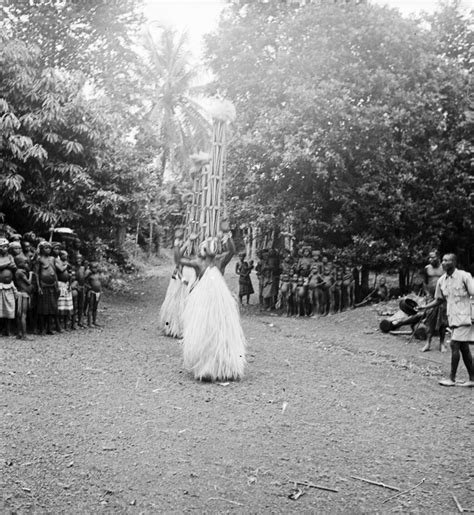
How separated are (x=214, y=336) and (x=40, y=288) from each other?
3.97 m

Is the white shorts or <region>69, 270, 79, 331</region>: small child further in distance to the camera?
<region>69, 270, 79, 331</region>: small child

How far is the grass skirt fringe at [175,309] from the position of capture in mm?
9430

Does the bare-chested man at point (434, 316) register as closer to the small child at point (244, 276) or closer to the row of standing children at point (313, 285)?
the row of standing children at point (313, 285)

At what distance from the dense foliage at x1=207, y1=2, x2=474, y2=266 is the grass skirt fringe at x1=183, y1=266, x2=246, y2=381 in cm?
828

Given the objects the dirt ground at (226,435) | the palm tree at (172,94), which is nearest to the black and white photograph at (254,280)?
the dirt ground at (226,435)

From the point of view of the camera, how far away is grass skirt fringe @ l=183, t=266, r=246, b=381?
6.30 meters

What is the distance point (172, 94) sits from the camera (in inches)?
1032

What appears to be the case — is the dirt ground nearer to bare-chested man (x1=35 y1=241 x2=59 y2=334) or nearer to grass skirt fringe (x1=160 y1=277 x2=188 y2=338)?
bare-chested man (x1=35 y1=241 x2=59 y2=334)

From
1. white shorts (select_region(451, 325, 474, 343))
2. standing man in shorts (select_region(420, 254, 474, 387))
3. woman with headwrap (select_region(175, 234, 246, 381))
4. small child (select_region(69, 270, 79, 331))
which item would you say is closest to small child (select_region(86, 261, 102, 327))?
small child (select_region(69, 270, 79, 331))

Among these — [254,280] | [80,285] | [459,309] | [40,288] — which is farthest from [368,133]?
[254,280]

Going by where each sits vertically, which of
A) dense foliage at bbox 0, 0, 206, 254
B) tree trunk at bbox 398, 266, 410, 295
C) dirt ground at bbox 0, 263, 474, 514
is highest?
dense foliage at bbox 0, 0, 206, 254

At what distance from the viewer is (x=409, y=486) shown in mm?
3793

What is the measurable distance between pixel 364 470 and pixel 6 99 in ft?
33.6

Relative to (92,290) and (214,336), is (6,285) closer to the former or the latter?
(92,290)
